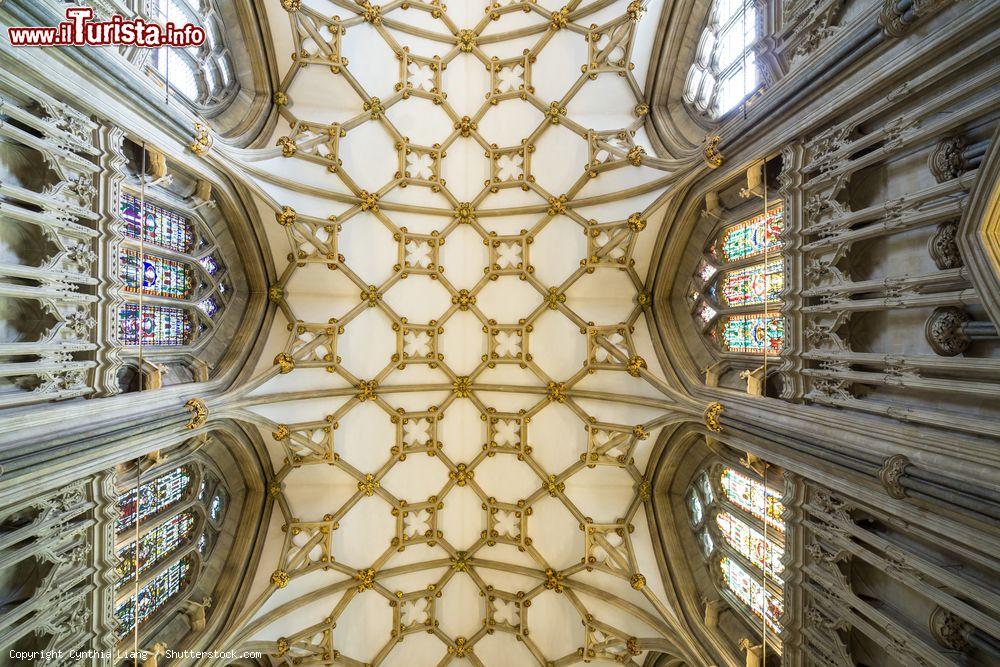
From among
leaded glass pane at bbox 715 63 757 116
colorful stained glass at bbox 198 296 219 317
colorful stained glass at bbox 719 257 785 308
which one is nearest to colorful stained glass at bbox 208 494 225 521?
colorful stained glass at bbox 198 296 219 317

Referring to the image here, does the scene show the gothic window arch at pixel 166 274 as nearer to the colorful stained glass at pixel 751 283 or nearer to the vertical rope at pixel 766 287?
the vertical rope at pixel 766 287

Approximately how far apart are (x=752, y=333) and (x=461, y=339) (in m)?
8.36

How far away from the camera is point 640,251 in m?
13.7

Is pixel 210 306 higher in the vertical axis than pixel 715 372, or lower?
higher

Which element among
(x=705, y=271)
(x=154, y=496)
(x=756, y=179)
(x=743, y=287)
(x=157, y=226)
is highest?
(x=756, y=179)

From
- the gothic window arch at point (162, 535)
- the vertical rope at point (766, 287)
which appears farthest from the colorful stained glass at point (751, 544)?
the gothic window arch at point (162, 535)

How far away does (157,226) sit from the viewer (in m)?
10.2

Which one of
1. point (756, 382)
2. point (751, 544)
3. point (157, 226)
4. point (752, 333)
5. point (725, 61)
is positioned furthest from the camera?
point (725, 61)

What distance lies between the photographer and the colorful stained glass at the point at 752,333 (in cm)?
984

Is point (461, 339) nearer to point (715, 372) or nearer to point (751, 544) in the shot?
point (715, 372)

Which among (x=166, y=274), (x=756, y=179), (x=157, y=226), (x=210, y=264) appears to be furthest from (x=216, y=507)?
(x=756, y=179)

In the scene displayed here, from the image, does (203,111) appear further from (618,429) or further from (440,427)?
(618,429)

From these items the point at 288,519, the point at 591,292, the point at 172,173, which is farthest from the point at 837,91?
the point at 288,519

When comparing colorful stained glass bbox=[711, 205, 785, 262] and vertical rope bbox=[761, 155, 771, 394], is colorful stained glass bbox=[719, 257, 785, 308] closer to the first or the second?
vertical rope bbox=[761, 155, 771, 394]
